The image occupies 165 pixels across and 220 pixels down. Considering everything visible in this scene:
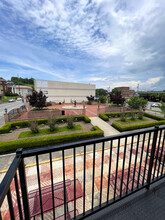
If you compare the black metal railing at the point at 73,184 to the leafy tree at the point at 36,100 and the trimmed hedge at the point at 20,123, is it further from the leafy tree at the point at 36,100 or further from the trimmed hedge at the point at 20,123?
the leafy tree at the point at 36,100

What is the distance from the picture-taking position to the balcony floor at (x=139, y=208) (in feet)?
5.16

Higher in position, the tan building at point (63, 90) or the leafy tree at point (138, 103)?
the tan building at point (63, 90)

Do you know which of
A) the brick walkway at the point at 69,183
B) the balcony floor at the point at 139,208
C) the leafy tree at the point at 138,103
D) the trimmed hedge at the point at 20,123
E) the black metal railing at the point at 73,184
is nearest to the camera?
the black metal railing at the point at 73,184

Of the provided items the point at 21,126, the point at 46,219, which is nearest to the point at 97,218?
the point at 46,219

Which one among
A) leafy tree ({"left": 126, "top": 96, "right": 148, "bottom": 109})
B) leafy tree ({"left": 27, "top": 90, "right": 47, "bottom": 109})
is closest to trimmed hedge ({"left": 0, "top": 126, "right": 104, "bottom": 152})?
leafy tree ({"left": 27, "top": 90, "right": 47, "bottom": 109})

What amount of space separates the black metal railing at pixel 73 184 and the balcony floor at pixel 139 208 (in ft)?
0.46

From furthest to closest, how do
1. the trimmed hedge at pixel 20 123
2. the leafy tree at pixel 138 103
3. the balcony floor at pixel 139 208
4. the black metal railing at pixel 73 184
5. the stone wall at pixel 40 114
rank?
the leafy tree at pixel 138 103 → the stone wall at pixel 40 114 → the trimmed hedge at pixel 20 123 → the balcony floor at pixel 139 208 → the black metal railing at pixel 73 184

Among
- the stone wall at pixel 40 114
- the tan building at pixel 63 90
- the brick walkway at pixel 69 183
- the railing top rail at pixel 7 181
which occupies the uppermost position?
the tan building at pixel 63 90

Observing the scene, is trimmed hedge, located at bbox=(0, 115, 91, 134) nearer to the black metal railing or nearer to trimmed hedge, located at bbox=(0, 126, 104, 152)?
trimmed hedge, located at bbox=(0, 126, 104, 152)

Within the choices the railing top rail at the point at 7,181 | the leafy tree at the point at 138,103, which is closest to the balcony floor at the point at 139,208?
the railing top rail at the point at 7,181

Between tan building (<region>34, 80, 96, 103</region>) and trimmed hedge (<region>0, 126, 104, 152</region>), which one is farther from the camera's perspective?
tan building (<region>34, 80, 96, 103</region>)

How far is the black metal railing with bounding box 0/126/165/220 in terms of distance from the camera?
102cm

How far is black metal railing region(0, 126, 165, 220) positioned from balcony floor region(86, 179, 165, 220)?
142mm

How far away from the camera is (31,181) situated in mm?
3635
